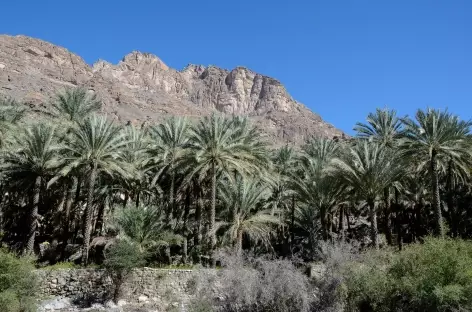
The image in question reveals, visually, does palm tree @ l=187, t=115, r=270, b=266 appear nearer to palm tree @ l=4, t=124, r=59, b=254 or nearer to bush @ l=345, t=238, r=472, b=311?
palm tree @ l=4, t=124, r=59, b=254

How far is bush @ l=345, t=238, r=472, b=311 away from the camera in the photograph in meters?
16.9

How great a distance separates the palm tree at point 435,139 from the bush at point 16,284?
2161 centimetres

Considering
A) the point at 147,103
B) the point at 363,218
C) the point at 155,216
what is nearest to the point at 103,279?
the point at 155,216

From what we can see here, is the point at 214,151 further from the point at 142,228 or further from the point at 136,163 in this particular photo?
the point at 136,163

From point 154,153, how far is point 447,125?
18.9 meters

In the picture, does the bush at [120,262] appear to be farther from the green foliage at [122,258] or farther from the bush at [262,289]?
the bush at [262,289]

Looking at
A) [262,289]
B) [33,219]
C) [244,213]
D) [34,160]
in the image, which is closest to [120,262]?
[262,289]

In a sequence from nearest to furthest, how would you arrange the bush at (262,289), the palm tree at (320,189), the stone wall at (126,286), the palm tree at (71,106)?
the bush at (262,289)
the stone wall at (126,286)
the palm tree at (320,189)
the palm tree at (71,106)

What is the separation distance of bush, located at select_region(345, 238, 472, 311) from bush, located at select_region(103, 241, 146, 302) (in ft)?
32.9

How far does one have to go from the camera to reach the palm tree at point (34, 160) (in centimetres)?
2820

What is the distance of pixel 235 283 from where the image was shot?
20344 mm

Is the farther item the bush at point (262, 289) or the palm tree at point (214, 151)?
the palm tree at point (214, 151)

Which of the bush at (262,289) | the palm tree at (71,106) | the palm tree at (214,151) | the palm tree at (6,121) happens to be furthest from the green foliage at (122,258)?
the palm tree at (71,106)

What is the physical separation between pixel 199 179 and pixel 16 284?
12522mm
